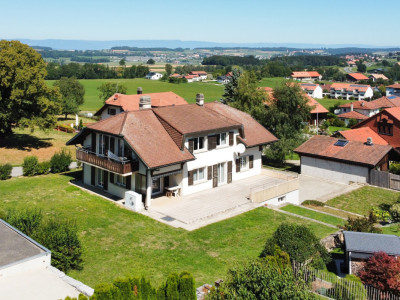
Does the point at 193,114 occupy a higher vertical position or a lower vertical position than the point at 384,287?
higher

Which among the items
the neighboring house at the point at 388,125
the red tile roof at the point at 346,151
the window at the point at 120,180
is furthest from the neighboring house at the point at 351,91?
the window at the point at 120,180

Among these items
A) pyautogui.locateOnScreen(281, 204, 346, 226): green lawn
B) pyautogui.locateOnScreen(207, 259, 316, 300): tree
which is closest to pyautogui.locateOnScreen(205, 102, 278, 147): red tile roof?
pyautogui.locateOnScreen(281, 204, 346, 226): green lawn

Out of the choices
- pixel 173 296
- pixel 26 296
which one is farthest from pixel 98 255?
pixel 173 296


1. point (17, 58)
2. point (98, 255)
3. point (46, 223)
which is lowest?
point (98, 255)

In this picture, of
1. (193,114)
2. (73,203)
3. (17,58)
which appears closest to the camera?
(73,203)

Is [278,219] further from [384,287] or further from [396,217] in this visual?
[384,287]

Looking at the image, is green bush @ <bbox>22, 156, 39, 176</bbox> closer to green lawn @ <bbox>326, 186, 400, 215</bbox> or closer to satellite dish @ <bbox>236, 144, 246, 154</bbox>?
satellite dish @ <bbox>236, 144, 246, 154</bbox>
